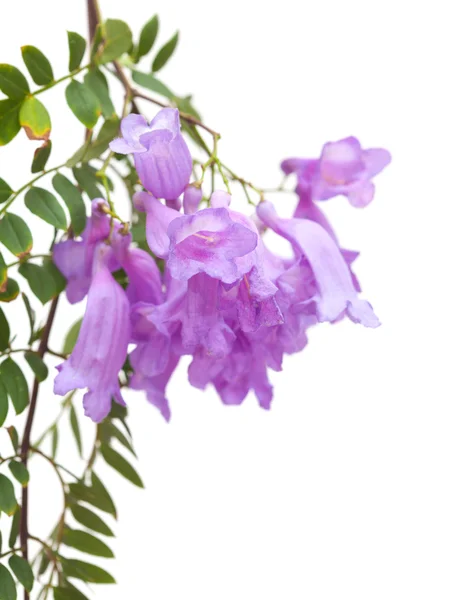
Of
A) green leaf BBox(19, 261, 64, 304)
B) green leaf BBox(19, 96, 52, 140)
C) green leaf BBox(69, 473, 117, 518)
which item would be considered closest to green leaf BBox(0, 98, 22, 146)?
green leaf BBox(19, 96, 52, 140)

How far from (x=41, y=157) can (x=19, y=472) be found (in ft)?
0.82

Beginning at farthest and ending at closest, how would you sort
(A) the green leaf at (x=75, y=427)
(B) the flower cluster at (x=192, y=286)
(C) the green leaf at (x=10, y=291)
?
(A) the green leaf at (x=75, y=427) < (C) the green leaf at (x=10, y=291) < (B) the flower cluster at (x=192, y=286)

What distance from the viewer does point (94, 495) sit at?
77cm

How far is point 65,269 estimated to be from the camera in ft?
2.32

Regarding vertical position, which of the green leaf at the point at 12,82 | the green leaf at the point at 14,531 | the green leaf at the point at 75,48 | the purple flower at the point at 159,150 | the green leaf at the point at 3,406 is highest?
the green leaf at the point at 75,48

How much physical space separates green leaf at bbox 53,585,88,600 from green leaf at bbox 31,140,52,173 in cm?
35

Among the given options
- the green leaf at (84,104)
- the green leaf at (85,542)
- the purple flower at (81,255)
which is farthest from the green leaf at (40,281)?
→ the green leaf at (85,542)

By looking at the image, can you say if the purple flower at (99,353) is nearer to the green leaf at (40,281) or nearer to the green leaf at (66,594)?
the green leaf at (40,281)

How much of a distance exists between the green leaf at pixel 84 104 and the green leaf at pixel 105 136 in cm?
4

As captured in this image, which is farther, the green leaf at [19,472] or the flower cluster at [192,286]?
the green leaf at [19,472]

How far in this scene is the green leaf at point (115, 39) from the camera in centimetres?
70

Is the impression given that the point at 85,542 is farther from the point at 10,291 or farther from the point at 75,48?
the point at 75,48

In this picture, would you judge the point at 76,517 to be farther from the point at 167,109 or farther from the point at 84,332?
the point at 167,109

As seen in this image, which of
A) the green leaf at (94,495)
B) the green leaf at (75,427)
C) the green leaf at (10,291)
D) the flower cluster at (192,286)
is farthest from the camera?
the green leaf at (75,427)
